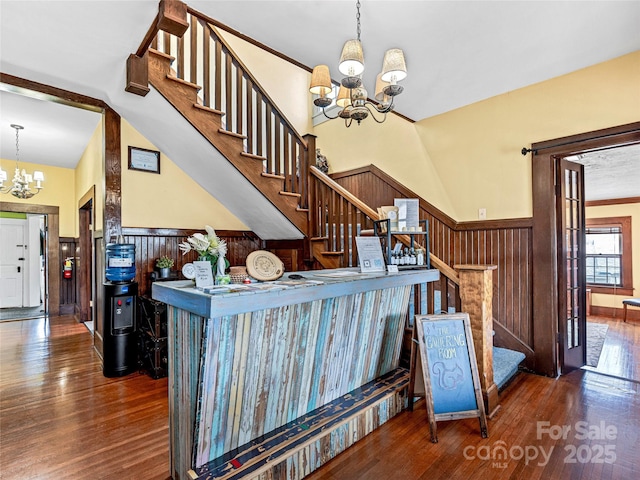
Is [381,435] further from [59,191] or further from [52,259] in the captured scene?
[59,191]

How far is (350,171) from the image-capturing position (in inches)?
212

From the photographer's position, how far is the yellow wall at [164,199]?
3676mm

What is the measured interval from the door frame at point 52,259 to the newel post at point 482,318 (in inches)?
275

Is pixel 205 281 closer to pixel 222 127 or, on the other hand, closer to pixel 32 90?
pixel 222 127

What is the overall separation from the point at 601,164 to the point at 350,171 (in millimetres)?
3499

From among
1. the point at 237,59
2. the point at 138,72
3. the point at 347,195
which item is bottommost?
the point at 347,195

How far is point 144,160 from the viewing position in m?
3.80

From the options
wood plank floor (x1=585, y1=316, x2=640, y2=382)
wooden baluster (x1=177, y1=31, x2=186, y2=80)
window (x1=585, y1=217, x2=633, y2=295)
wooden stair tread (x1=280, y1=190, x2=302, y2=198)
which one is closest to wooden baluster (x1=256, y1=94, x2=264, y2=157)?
wooden stair tread (x1=280, y1=190, x2=302, y2=198)

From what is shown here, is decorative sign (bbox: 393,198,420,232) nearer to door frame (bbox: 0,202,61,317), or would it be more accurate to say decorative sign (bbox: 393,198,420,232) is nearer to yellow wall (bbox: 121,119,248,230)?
yellow wall (bbox: 121,119,248,230)

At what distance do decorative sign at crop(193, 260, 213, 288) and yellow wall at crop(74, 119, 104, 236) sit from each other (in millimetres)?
2751

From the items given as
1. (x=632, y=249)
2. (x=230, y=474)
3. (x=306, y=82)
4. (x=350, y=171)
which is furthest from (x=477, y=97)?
(x=632, y=249)

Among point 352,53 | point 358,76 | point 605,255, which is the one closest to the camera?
point 352,53

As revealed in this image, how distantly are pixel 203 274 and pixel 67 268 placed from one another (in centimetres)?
619

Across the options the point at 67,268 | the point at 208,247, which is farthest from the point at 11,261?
the point at 208,247
